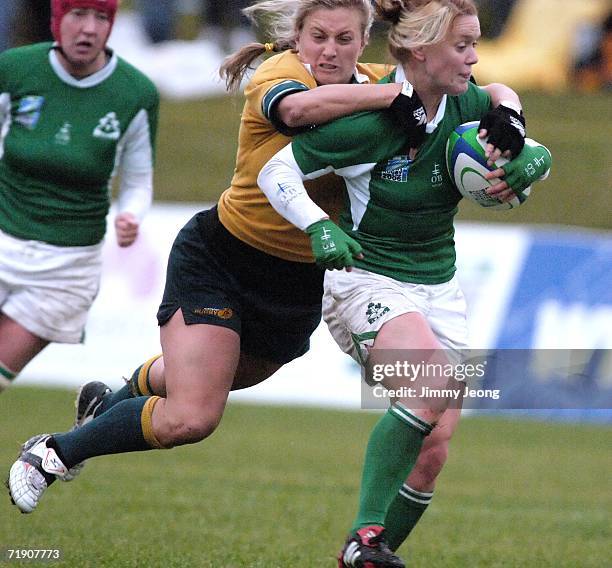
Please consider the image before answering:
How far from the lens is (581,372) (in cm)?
1113

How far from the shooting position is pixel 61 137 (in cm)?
580

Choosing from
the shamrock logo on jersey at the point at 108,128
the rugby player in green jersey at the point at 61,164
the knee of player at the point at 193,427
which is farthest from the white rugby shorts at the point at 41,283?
the knee of player at the point at 193,427

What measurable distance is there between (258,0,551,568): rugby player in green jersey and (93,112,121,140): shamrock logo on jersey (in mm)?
1526

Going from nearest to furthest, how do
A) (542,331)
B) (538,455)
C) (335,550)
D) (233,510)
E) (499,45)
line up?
(335,550) < (233,510) < (538,455) < (542,331) < (499,45)

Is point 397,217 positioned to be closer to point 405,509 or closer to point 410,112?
point 410,112

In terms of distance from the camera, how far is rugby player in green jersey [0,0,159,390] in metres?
5.80

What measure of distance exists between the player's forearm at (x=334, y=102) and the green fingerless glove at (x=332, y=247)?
1.24ft

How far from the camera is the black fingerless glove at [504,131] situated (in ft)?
14.5

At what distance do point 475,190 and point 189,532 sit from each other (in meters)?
2.45

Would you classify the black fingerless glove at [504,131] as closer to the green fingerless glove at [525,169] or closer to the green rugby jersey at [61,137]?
the green fingerless glove at [525,169]

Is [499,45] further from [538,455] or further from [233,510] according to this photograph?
[233,510]

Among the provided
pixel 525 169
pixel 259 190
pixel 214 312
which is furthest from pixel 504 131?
pixel 214 312

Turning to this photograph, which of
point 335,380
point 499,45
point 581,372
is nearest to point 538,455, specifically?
point 581,372

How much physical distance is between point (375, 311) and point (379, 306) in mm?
22
